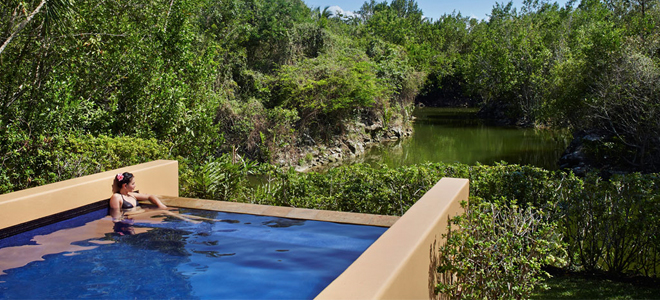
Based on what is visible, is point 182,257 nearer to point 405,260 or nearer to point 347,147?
point 405,260

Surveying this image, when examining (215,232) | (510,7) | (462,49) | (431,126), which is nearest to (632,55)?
(215,232)

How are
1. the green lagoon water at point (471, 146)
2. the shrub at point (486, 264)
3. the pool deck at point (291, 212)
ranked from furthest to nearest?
1. the green lagoon water at point (471, 146)
2. the pool deck at point (291, 212)
3. the shrub at point (486, 264)

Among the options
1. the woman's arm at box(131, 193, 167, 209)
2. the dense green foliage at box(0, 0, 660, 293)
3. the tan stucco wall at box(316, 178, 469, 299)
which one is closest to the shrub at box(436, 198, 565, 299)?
the tan stucco wall at box(316, 178, 469, 299)

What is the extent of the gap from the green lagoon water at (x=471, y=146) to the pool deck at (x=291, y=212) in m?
10.9

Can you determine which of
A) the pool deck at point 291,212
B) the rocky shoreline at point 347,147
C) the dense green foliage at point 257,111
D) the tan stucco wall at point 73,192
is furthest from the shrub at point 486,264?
the rocky shoreline at point 347,147

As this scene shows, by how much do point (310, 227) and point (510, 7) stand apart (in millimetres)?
43412

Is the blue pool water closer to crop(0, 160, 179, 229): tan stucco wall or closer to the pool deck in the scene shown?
the pool deck

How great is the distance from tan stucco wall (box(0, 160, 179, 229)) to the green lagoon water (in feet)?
34.4

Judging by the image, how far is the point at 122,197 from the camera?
5.93 metres

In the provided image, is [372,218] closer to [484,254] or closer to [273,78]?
[484,254]

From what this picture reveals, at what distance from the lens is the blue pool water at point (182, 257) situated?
12.9 feet

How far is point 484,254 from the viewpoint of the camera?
389 cm

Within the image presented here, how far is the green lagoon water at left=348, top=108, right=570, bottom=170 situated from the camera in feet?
64.4

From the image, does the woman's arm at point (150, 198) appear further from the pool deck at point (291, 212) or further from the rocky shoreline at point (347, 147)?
the rocky shoreline at point (347, 147)
